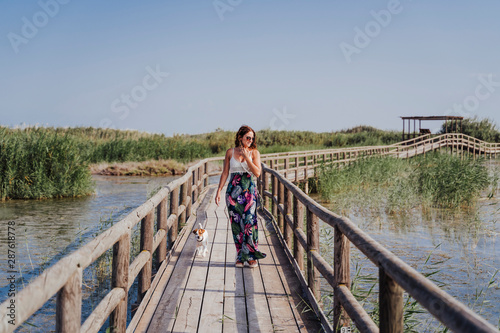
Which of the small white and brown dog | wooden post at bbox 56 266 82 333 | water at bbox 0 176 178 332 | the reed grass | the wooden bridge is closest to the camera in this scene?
the wooden bridge

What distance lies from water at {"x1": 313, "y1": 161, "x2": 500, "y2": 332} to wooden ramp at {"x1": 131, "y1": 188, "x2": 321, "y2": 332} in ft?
3.03

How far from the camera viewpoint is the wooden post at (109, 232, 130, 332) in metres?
3.45

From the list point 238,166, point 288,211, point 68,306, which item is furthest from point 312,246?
point 68,306

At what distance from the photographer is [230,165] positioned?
5539 mm

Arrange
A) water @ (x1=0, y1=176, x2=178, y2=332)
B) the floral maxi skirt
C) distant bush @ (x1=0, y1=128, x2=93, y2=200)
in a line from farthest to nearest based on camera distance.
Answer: distant bush @ (x1=0, y1=128, x2=93, y2=200) → water @ (x1=0, y1=176, x2=178, y2=332) → the floral maxi skirt

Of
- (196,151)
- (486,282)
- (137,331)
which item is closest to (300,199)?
(137,331)

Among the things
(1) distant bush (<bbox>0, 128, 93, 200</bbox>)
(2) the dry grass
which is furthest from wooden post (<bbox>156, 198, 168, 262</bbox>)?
(2) the dry grass

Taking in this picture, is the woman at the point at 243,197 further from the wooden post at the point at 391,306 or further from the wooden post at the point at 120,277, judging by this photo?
the wooden post at the point at 391,306

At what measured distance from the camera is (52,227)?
33.9 feet

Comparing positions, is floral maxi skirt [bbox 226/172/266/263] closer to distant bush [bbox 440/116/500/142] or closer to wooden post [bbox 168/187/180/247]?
wooden post [bbox 168/187/180/247]

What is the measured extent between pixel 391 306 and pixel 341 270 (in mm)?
1010

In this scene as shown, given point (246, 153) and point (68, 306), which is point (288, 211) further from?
point (68, 306)

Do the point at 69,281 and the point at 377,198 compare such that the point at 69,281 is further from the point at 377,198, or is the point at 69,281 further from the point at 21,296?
the point at 377,198

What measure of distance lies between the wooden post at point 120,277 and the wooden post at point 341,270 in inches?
63.8
